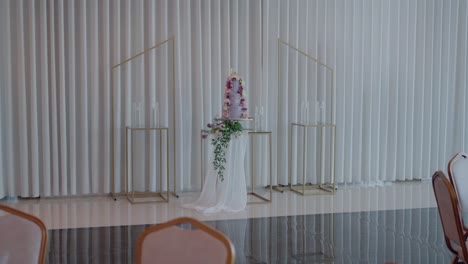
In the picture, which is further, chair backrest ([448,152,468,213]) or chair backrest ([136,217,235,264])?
chair backrest ([448,152,468,213])

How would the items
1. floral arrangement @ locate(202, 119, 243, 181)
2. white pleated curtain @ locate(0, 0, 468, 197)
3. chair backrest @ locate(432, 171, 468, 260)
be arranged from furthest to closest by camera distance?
white pleated curtain @ locate(0, 0, 468, 197), floral arrangement @ locate(202, 119, 243, 181), chair backrest @ locate(432, 171, 468, 260)

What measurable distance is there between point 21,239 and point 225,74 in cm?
506

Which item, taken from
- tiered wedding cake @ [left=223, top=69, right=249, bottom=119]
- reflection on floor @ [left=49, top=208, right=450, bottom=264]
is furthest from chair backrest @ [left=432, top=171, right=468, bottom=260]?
tiered wedding cake @ [left=223, top=69, right=249, bottom=119]

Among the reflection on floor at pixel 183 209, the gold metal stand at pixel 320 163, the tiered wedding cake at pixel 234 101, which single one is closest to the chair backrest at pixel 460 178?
the reflection on floor at pixel 183 209

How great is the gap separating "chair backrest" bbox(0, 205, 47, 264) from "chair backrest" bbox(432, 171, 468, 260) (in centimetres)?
190

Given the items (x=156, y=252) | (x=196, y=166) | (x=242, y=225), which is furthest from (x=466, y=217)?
(x=156, y=252)

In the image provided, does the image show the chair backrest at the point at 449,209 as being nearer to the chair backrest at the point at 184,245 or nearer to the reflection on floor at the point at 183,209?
the chair backrest at the point at 184,245

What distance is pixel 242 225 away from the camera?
536 cm

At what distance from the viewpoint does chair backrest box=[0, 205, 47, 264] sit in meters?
2.09

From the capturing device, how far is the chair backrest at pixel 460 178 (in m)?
3.29

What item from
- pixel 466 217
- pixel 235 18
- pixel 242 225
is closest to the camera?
pixel 242 225

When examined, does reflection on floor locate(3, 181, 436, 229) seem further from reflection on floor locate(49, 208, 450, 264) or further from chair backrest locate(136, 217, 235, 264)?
chair backrest locate(136, 217, 235, 264)

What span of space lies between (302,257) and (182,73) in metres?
3.25

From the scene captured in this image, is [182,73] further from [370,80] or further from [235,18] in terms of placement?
[370,80]
